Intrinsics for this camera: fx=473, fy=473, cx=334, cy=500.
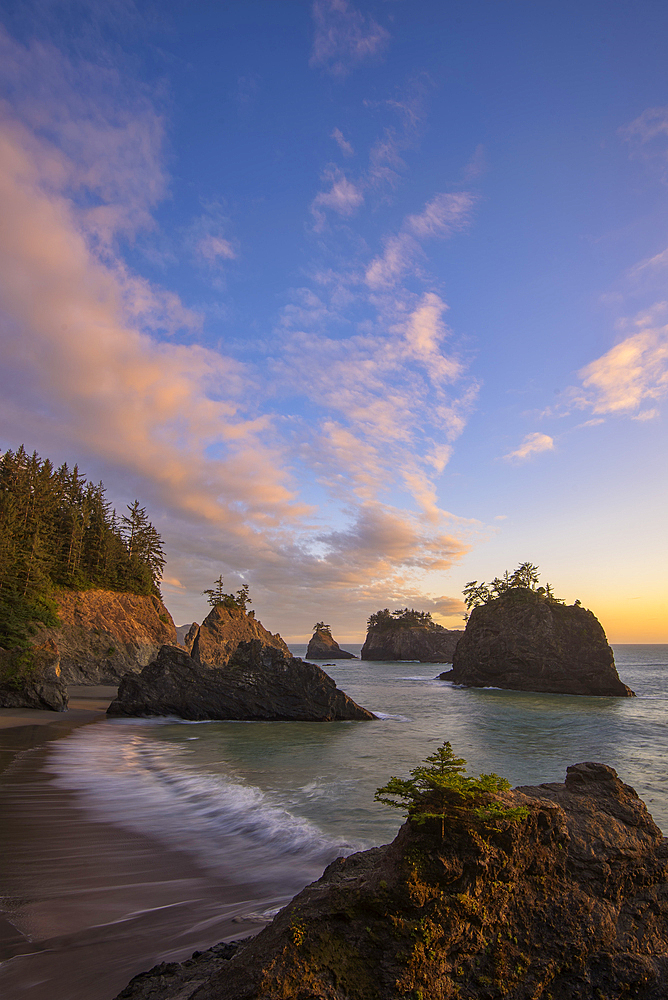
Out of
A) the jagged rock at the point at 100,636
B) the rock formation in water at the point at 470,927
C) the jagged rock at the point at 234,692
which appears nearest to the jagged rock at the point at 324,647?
the jagged rock at the point at 100,636

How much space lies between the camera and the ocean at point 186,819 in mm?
5504

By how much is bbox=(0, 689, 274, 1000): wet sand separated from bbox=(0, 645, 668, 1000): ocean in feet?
0.09

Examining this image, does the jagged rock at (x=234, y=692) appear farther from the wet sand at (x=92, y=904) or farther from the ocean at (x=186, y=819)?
the wet sand at (x=92, y=904)

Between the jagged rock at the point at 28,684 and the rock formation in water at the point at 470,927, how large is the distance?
988 inches

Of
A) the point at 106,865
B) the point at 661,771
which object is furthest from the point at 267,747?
the point at 661,771

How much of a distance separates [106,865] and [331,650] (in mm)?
156532

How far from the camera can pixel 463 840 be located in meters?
3.79

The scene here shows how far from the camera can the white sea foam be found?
9.55 metres

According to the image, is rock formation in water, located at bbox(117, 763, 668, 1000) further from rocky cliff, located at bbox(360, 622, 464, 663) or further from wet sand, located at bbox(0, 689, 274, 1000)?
rocky cliff, located at bbox(360, 622, 464, 663)

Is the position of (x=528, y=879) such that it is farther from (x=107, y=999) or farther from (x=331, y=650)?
(x=331, y=650)

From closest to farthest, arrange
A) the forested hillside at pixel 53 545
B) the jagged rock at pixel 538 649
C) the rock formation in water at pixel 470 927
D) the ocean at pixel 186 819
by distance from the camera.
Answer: the rock formation in water at pixel 470 927 → the ocean at pixel 186 819 → the forested hillside at pixel 53 545 → the jagged rock at pixel 538 649

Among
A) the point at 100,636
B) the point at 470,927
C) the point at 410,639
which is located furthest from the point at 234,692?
the point at 410,639

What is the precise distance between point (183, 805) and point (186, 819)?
1.18 meters

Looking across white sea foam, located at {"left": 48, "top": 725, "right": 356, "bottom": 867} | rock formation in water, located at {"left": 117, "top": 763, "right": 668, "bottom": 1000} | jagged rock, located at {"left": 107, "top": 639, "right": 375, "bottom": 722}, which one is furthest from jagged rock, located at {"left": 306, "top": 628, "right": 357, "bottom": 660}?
rock formation in water, located at {"left": 117, "top": 763, "right": 668, "bottom": 1000}
